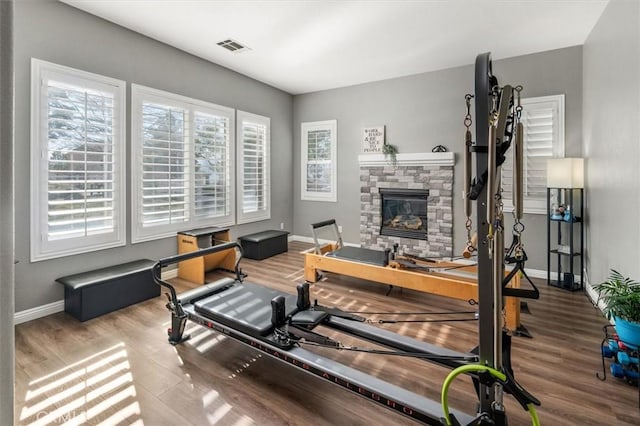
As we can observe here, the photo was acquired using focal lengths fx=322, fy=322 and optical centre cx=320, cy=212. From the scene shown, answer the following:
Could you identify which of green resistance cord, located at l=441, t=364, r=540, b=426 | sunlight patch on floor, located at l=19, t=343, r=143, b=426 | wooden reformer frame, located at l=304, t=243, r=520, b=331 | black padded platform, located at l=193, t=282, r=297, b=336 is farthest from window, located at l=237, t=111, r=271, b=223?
green resistance cord, located at l=441, t=364, r=540, b=426

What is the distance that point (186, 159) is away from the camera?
14.4 feet

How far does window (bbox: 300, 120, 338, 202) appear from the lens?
20.2 ft

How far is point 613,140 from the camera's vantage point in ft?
9.63

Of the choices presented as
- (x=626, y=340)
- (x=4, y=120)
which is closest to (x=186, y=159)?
(x=4, y=120)

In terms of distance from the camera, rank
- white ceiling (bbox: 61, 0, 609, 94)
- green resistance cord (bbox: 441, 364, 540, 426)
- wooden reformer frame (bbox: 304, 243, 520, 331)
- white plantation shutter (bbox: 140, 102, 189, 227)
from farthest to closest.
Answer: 1. white plantation shutter (bbox: 140, 102, 189, 227)
2. white ceiling (bbox: 61, 0, 609, 94)
3. wooden reformer frame (bbox: 304, 243, 520, 331)
4. green resistance cord (bbox: 441, 364, 540, 426)

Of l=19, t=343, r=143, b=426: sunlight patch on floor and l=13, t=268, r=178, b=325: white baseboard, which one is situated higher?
l=13, t=268, r=178, b=325: white baseboard

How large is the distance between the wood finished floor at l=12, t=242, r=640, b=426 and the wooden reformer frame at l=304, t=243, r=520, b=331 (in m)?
0.27

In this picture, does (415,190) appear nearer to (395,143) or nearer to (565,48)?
(395,143)

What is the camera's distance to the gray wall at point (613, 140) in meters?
2.48

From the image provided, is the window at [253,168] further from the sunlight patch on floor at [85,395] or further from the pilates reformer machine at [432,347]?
the sunlight patch on floor at [85,395]

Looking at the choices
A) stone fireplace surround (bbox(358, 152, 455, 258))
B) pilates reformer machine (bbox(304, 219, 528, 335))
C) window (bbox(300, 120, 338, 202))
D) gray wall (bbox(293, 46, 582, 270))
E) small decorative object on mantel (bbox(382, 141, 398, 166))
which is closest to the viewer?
pilates reformer machine (bbox(304, 219, 528, 335))

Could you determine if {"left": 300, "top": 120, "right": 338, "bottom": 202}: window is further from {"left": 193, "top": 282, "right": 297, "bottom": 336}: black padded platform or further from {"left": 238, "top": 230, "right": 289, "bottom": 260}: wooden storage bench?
{"left": 193, "top": 282, "right": 297, "bottom": 336}: black padded platform

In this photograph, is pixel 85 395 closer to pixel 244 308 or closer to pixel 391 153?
pixel 244 308

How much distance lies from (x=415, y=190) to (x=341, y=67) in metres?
2.24
